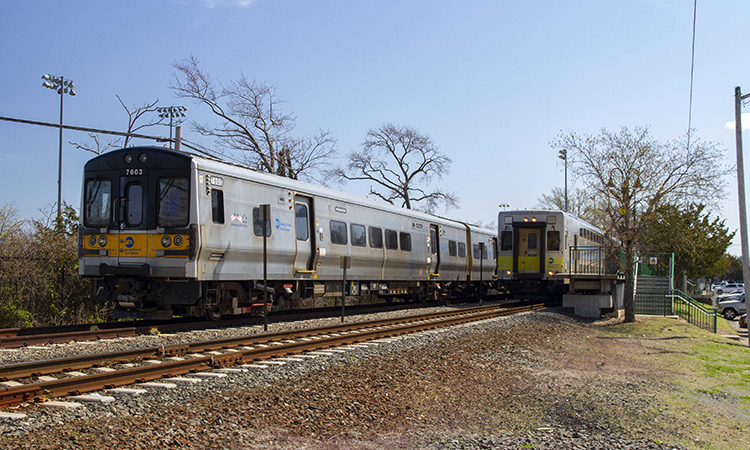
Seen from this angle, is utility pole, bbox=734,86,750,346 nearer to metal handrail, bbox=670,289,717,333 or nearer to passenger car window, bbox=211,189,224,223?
metal handrail, bbox=670,289,717,333

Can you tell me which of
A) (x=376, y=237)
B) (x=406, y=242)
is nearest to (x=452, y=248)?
(x=406, y=242)

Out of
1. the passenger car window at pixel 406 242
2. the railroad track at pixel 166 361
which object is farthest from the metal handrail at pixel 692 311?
the railroad track at pixel 166 361

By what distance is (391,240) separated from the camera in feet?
66.2

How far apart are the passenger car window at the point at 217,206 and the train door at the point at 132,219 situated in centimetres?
131

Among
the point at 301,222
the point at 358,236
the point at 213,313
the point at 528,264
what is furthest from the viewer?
the point at 528,264

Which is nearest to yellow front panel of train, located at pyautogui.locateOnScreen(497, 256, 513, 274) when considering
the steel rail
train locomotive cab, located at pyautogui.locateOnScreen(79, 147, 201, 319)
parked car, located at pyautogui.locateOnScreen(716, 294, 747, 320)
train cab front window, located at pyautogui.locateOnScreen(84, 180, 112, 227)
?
the steel rail

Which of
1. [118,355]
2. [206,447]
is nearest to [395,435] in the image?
[206,447]

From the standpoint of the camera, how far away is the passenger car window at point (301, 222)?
15.2 meters

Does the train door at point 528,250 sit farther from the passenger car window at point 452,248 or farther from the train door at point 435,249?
the train door at point 435,249

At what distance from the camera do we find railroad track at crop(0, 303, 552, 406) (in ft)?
20.6

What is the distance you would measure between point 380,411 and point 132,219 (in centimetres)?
794

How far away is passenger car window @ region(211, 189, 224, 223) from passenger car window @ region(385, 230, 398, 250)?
8035 mm

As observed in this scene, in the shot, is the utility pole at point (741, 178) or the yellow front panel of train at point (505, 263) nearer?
the utility pole at point (741, 178)

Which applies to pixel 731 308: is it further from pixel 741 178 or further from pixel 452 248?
pixel 741 178
